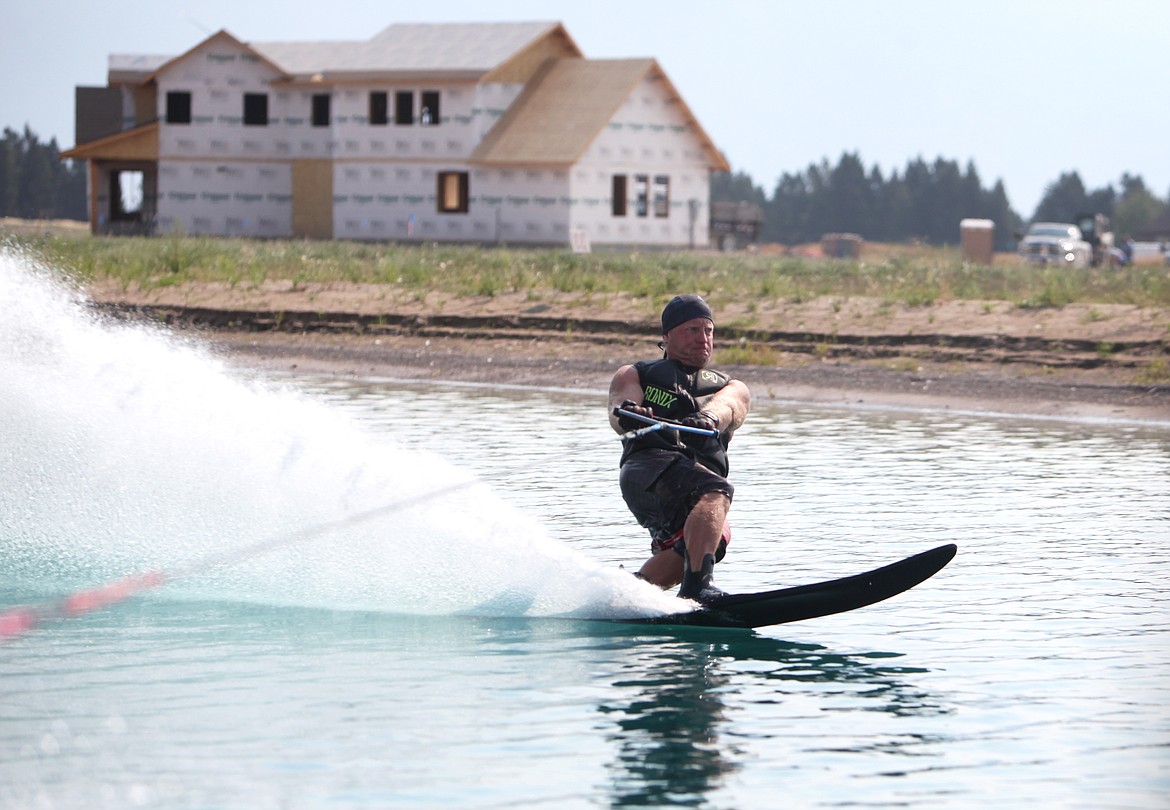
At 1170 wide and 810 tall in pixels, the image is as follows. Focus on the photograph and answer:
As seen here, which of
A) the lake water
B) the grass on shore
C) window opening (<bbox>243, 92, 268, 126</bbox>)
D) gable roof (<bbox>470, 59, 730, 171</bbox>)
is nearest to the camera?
the lake water

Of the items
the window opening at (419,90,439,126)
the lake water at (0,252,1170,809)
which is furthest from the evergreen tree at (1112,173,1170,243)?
the lake water at (0,252,1170,809)

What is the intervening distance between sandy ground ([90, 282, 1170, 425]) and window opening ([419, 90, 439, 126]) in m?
29.1

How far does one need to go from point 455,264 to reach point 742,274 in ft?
18.6

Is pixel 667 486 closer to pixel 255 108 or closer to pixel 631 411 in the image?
pixel 631 411

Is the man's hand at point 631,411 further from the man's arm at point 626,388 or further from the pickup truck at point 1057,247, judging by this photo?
the pickup truck at point 1057,247

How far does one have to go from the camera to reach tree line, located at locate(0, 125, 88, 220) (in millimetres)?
120312

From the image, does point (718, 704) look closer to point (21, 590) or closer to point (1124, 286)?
point (21, 590)

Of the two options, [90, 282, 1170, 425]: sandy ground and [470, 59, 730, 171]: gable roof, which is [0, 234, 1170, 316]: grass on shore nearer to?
[90, 282, 1170, 425]: sandy ground

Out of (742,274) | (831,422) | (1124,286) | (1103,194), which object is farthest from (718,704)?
(1103,194)

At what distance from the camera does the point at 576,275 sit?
32281 mm

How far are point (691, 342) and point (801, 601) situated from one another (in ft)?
4.69

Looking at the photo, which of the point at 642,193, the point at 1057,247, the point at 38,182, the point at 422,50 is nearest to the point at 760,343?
the point at 642,193

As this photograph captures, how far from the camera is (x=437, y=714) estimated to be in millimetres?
7629

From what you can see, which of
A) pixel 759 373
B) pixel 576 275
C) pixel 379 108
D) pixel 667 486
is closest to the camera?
pixel 667 486
